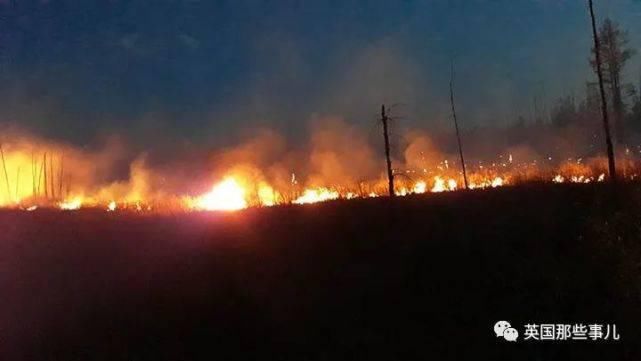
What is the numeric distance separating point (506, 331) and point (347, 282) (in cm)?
740

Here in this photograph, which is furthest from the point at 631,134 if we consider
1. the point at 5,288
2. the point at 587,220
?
the point at 5,288

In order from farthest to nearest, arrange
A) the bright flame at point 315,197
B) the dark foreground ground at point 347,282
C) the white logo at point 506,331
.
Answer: the bright flame at point 315,197 → the dark foreground ground at point 347,282 → the white logo at point 506,331

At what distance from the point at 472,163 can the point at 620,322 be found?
247 ft

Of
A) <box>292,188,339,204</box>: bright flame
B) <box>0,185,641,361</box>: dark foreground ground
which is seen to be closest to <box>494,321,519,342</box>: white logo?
<box>0,185,641,361</box>: dark foreground ground

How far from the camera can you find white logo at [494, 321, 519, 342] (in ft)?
66.1

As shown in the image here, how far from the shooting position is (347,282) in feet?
86.4

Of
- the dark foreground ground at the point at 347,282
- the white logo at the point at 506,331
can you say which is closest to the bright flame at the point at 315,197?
the dark foreground ground at the point at 347,282

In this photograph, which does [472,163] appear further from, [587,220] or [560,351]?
[560,351]

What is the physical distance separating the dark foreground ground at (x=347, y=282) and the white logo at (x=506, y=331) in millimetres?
281

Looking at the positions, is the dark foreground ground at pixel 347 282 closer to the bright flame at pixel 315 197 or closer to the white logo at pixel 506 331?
the white logo at pixel 506 331

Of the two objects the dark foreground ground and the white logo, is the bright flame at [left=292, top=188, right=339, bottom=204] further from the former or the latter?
the white logo

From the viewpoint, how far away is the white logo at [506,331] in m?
20.1

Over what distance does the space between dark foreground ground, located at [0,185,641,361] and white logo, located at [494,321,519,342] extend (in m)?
0.28

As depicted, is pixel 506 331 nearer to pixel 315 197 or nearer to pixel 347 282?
pixel 347 282
